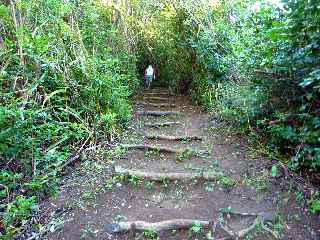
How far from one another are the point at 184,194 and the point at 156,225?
794mm

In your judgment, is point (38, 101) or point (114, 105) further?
point (114, 105)

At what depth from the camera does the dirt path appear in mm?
3529

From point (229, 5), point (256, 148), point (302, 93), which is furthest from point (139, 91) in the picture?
point (302, 93)

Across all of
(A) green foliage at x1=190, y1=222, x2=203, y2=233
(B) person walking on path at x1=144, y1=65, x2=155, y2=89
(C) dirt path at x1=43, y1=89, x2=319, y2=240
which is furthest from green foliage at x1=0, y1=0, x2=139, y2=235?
(B) person walking on path at x1=144, y1=65, x2=155, y2=89

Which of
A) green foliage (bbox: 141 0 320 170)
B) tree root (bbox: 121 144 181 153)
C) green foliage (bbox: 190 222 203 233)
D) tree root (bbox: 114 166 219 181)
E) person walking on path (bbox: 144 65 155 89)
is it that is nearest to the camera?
green foliage (bbox: 190 222 203 233)

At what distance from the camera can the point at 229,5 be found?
8.18 metres

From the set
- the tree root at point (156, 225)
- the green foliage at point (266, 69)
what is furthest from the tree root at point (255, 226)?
the green foliage at point (266, 69)

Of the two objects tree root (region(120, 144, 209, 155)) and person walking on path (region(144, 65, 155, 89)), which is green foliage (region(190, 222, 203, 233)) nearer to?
tree root (region(120, 144, 209, 155))

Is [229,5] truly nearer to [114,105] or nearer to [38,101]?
[114,105]

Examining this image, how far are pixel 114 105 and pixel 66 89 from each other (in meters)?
1.09

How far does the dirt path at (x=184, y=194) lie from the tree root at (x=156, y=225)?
0.10 ft

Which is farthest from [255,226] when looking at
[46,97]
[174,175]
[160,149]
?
[46,97]

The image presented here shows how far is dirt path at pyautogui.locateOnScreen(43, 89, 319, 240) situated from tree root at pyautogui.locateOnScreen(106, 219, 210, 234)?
30mm

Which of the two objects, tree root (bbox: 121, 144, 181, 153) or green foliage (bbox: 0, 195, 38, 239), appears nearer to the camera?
green foliage (bbox: 0, 195, 38, 239)
